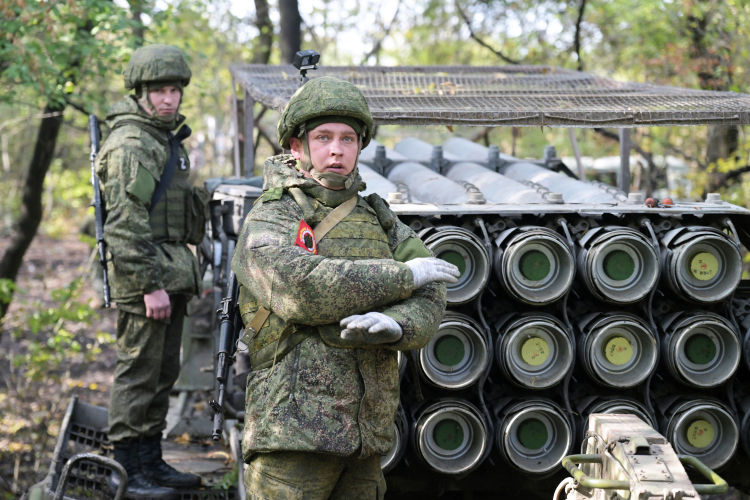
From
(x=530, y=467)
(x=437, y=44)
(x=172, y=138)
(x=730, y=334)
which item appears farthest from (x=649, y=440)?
(x=437, y=44)

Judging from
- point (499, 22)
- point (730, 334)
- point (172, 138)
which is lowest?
point (730, 334)

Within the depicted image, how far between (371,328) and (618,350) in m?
2.03

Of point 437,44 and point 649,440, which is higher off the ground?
point 437,44

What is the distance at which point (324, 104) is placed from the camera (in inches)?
122

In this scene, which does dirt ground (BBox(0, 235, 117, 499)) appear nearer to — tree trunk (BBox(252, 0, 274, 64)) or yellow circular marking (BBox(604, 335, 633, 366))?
yellow circular marking (BBox(604, 335, 633, 366))

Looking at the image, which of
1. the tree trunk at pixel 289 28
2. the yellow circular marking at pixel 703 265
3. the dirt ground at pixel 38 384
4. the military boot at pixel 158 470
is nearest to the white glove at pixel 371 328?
the yellow circular marking at pixel 703 265

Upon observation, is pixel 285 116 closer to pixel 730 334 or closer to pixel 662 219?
pixel 662 219

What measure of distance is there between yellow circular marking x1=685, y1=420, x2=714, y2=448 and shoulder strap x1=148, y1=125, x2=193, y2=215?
10.4ft

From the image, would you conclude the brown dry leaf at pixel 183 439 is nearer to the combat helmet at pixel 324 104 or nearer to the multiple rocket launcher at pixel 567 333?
the multiple rocket launcher at pixel 567 333

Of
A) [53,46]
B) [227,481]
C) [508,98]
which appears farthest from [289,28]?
[227,481]

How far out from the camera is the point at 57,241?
17781 mm

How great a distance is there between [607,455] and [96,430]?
12.0ft

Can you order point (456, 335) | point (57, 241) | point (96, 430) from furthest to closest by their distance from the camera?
1. point (57, 241)
2. point (96, 430)
3. point (456, 335)

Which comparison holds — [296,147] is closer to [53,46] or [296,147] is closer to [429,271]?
[429,271]
